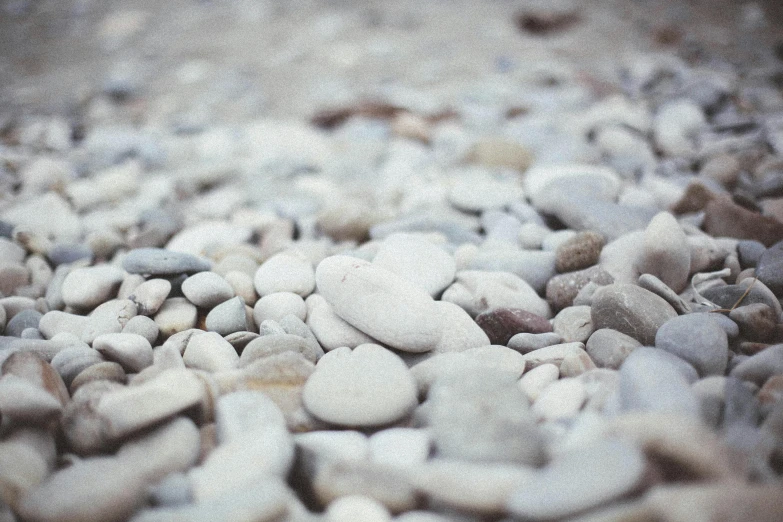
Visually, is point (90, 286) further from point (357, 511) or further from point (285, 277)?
point (357, 511)

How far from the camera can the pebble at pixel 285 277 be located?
161 centimetres

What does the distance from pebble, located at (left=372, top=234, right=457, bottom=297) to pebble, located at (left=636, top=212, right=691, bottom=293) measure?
63cm

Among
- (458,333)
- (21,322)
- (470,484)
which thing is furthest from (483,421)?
(21,322)

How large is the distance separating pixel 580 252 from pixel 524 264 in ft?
0.62

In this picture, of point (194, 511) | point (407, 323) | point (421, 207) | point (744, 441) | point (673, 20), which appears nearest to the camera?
point (194, 511)

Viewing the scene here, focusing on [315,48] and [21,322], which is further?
[315,48]

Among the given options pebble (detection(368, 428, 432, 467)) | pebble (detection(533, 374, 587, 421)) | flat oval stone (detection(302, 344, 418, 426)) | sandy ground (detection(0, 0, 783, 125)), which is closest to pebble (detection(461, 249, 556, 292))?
pebble (detection(533, 374, 587, 421))

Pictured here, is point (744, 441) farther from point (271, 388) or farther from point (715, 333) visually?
point (271, 388)

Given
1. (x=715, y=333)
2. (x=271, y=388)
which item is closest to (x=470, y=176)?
(x=715, y=333)

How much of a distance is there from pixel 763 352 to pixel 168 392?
1.40 m

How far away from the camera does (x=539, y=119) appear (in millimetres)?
3238

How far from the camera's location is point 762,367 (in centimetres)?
113

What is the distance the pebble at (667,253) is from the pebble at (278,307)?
1.14 metres

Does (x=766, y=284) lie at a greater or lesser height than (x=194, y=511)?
lesser
